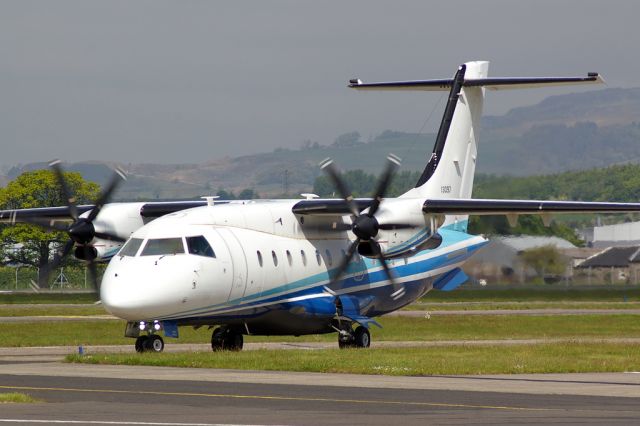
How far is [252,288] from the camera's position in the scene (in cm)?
2842

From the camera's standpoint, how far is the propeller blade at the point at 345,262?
29500 mm

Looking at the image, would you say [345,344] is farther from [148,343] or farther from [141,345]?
[141,345]

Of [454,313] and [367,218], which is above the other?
[367,218]

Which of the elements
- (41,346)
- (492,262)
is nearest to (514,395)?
(41,346)

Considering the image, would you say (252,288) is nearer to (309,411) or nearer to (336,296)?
(336,296)

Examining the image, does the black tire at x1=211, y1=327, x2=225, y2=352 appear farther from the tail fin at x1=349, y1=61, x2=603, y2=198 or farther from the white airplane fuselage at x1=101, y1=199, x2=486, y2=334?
the tail fin at x1=349, y1=61, x2=603, y2=198

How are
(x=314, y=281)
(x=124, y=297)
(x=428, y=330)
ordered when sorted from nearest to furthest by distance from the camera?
(x=124, y=297)
(x=314, y=281)
(x=428, y=330)

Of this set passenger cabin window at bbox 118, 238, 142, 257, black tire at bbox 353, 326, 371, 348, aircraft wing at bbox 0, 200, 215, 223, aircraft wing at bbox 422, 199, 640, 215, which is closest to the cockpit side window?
passenger cabin window at bbox 118, 238, 142, 257

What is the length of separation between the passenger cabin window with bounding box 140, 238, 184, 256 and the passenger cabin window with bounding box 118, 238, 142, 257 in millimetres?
180

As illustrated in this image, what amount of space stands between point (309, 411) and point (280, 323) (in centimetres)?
1355

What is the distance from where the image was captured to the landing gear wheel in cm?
2709

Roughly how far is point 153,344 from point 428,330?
16038mm

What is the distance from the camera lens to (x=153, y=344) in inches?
1070

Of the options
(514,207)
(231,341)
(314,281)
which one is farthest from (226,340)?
(514,207)
